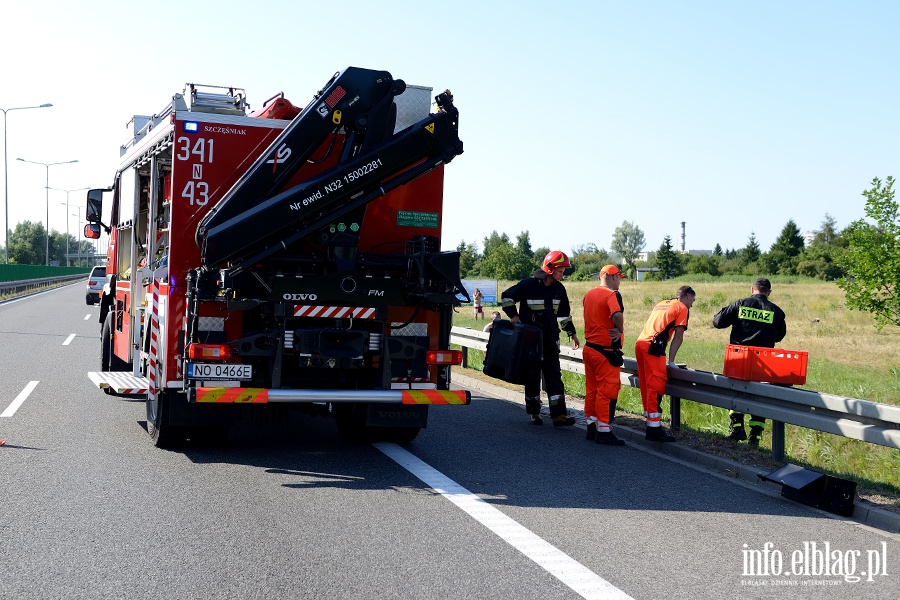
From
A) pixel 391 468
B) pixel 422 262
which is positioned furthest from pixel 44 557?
pixel 422 262

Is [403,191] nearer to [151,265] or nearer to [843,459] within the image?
[151,265]

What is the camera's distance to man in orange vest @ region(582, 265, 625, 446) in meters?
9.02

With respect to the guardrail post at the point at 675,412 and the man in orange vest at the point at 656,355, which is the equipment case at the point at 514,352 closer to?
the man in orange vest at the point at 656,355

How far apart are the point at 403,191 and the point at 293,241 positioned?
1221 mm

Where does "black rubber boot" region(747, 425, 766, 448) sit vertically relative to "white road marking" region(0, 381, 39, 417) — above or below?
above

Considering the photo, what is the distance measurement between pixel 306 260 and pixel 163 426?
6.13 ft

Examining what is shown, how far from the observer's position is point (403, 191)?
8.39 m

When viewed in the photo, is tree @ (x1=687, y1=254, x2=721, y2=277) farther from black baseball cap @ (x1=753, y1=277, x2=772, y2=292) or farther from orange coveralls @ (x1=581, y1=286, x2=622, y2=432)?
orange coveralls @ (x1=581, y1=286, x2=622, y2=432)

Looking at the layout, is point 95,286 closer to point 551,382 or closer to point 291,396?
point 551,382

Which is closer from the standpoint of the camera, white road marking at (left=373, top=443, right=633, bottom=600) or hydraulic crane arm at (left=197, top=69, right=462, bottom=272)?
white road marking at (left=373, top=443, right=633, bottom=600)

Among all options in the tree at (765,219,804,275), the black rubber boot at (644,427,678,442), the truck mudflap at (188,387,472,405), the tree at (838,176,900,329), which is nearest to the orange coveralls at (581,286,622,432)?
the black rubber boot at (644,427,678,442)

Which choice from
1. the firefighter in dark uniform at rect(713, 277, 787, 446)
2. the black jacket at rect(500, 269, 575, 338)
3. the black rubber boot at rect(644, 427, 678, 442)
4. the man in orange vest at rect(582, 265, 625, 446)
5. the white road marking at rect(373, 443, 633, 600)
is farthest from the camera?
the firefighter in dark uniform at rect(713, 277, 787, 446)

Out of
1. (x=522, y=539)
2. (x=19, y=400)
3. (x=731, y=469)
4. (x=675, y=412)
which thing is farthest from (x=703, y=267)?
(x=522, y=539)

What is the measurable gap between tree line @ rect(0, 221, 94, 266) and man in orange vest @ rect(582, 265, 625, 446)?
128587 mm
